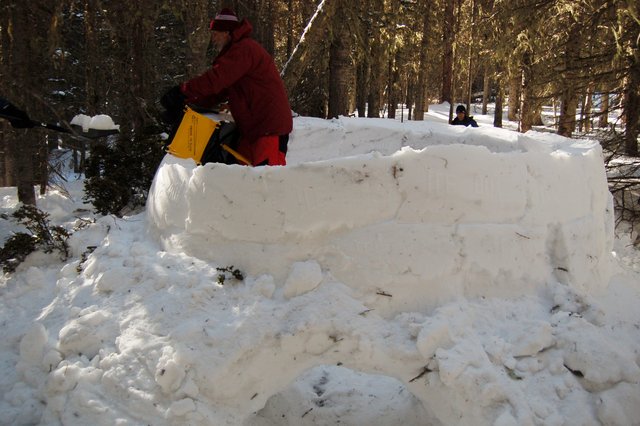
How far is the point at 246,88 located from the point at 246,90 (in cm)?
2

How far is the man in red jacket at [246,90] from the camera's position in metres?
4.06

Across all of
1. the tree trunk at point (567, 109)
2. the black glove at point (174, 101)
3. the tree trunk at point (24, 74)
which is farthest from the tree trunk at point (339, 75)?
the black glove at point (174, 101)

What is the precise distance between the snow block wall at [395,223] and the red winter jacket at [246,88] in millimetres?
930

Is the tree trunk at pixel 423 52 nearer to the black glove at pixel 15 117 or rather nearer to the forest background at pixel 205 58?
the forest background at pixel 205 58

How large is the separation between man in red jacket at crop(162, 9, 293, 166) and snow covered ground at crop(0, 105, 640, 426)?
2.66 feet

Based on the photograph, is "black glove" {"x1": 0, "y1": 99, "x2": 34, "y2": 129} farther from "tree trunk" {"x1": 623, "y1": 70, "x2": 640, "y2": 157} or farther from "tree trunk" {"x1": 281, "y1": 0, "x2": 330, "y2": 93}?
"tree trunk" {"x1": 623, "y1": 70, "x2": 640, "y2": 157}

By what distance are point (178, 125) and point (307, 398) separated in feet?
7.76

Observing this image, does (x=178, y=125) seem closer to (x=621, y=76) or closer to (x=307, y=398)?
(x=307, y=398)

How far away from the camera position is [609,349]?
2953 mm

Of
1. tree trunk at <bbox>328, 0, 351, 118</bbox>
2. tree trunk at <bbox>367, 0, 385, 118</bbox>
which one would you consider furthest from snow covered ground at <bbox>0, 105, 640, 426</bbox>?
tree trunk at <bbox>328, 0, 351, 118</bbox>

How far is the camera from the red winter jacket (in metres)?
4.04

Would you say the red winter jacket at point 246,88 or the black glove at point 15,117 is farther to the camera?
the black glove at point 15,117

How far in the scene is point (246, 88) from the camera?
14.0 ft

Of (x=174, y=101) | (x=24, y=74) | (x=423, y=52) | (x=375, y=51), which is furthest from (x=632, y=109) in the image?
(x=24, y=74)
